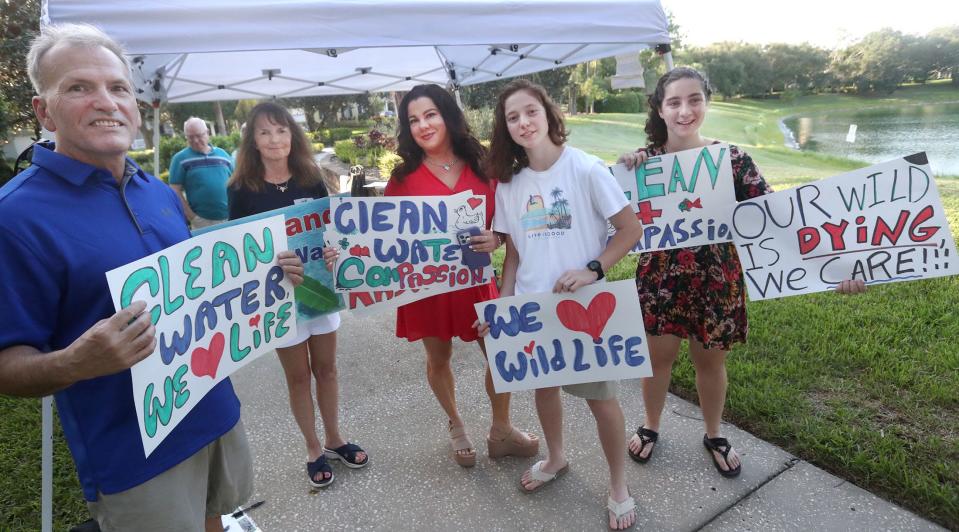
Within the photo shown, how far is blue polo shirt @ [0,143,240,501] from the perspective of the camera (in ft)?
3.82

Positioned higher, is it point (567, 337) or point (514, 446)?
point (567, 337)

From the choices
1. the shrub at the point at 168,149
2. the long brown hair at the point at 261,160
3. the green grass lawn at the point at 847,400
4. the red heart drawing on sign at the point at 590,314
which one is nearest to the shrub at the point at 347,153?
the shrub at the point at 168,149

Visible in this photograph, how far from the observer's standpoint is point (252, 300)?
183cm

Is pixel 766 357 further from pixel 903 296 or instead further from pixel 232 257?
pixel 232 257

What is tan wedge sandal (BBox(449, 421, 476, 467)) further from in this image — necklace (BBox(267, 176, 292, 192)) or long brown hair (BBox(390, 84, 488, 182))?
necklace (BBox(267, 176, 292, 192))

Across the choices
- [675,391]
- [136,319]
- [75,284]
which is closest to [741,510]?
[675,391]

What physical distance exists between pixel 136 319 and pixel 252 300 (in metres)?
0.59

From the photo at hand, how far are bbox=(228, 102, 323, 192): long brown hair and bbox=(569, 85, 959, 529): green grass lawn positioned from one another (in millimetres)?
2254

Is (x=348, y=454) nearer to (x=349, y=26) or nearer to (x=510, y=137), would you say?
(x=510, y=137)

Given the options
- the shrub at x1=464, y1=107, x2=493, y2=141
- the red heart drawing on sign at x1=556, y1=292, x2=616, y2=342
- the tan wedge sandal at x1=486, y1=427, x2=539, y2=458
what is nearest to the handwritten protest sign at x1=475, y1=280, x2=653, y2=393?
the red heart drawing on sign at x1=556, y1=292, x2=616, y2=342

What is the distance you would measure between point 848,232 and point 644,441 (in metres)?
1.34

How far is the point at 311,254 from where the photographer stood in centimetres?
237

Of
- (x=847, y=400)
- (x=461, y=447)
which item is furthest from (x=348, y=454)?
(x=847, y=400)

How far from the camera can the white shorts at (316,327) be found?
2400mm
